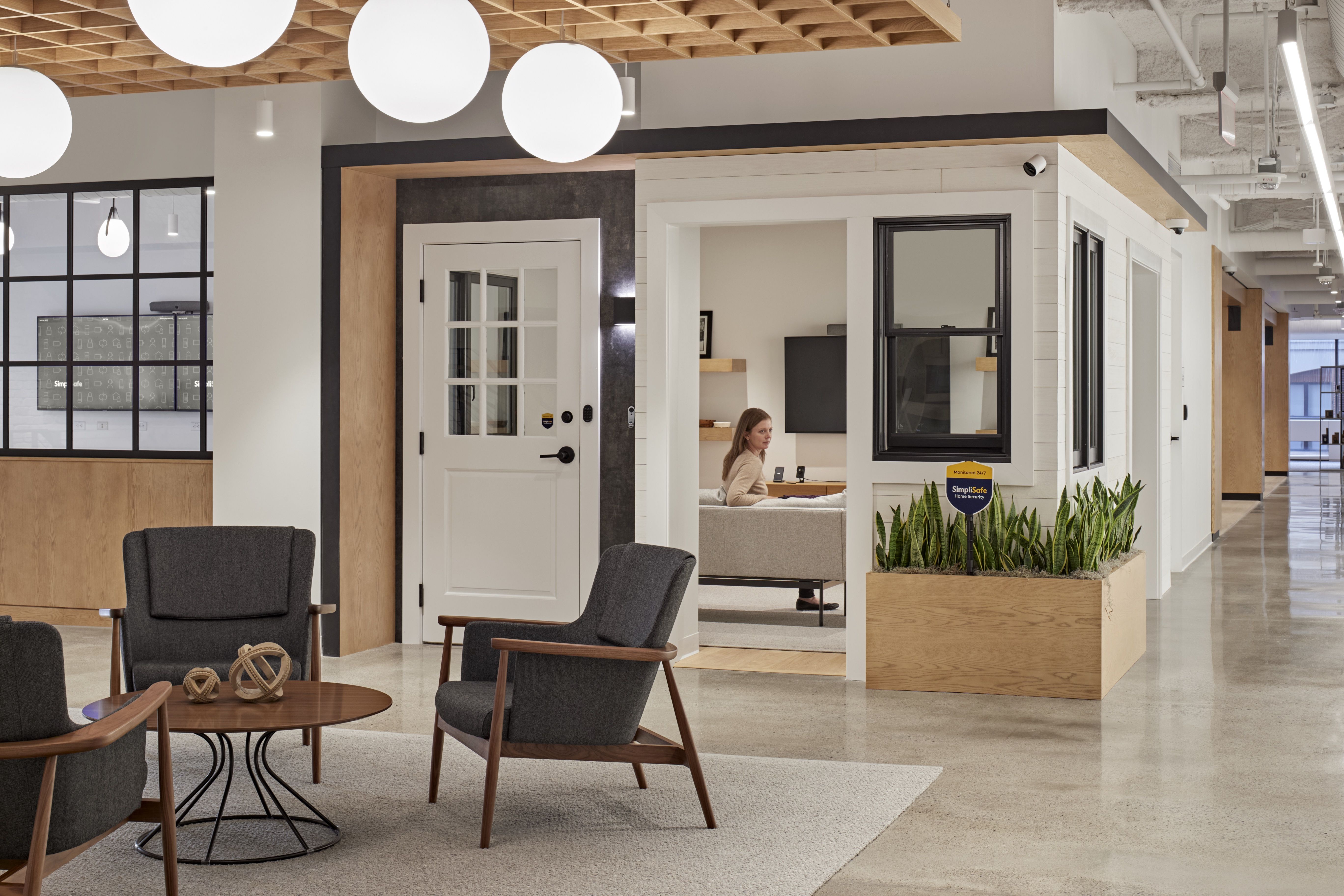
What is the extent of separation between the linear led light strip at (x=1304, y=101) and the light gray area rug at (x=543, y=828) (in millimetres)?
3035

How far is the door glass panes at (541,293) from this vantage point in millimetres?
7070

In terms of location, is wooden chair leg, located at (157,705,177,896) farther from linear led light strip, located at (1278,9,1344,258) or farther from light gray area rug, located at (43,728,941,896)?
linear led light strip, located at (1278,9,1344,258)

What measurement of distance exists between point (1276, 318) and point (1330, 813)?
71.1 ft

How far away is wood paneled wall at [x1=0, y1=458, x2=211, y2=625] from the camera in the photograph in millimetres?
7602

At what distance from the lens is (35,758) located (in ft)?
9.34

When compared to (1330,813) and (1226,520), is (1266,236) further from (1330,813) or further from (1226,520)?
(1330,813)

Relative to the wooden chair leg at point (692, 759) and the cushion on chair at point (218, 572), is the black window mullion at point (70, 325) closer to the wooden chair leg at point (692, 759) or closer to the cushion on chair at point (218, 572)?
the cushion on chair at point (218, 572)

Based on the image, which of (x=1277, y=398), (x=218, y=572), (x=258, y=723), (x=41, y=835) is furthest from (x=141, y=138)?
(x=1277, y=398)

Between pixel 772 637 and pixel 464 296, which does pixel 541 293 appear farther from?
pixel 772 637

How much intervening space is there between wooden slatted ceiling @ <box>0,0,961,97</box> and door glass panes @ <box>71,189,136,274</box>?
2025 millimetres

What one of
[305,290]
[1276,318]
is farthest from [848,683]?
[1276,318]

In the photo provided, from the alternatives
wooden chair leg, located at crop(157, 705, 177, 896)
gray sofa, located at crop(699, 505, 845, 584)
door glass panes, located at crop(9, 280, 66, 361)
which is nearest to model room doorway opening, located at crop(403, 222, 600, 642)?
gray sofa, located at crop(699, 505, 845, 584)

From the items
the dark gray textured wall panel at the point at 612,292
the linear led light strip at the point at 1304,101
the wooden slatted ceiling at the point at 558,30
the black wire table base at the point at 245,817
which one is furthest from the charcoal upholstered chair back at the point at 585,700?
the linear led light strip at the point at 1304,101

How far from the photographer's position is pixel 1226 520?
15.6 metres
